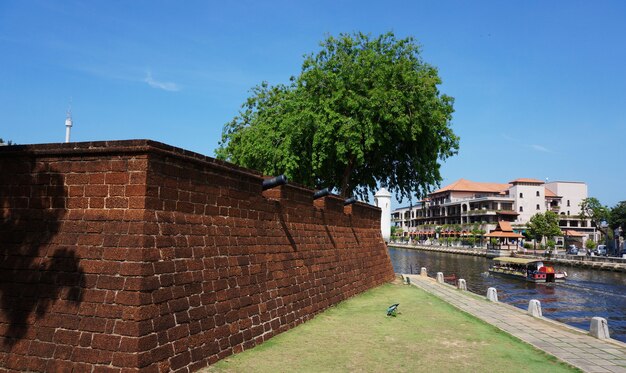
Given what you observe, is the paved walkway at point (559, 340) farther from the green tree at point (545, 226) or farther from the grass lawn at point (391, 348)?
the green tree at point (545, 226)

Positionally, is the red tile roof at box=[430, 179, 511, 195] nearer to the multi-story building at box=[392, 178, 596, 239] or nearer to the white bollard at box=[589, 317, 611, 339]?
the multi-story building at box=[392, 178, 596, 239]

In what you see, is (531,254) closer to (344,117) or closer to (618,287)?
(618,287)

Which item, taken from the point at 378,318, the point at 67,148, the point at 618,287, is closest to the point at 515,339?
the point at 378,318

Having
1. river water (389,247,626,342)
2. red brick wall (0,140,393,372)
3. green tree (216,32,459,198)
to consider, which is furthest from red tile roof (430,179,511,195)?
red brick wall (0,140,393,372)

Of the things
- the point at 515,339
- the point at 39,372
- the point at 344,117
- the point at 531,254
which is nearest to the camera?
the point at 39,372

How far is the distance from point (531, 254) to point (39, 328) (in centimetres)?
7299

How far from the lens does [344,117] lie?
22438 mm

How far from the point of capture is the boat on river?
38.5 m

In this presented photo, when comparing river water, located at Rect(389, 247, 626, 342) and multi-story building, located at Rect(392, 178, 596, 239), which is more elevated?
multi-story building, located at Rect(392, 178, 596, 239)

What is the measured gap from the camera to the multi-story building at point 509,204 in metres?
100

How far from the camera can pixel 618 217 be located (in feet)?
241

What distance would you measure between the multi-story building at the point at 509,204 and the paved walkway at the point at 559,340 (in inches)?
3515

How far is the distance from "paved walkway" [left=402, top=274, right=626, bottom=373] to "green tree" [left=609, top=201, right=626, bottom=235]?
69.9 m

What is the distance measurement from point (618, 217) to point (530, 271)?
147ft
